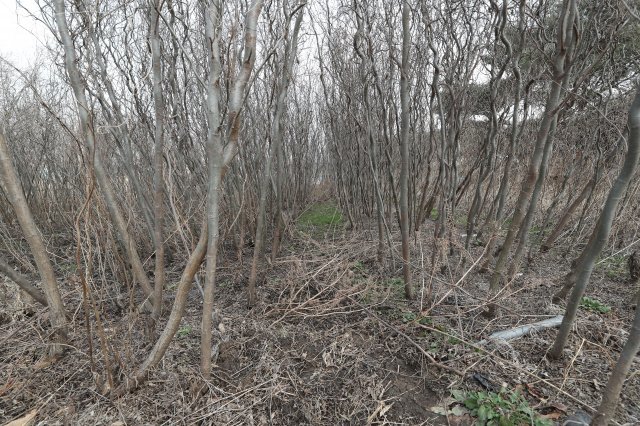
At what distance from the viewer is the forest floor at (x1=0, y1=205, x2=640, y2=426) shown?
6.20 feet

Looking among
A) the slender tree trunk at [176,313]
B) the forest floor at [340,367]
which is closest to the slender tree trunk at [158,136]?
the forest floor at [340,367]

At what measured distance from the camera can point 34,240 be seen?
206cm

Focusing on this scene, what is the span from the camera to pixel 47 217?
5.73m

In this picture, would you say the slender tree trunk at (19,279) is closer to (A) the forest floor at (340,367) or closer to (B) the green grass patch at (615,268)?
(A) the forest floor at (340,367)

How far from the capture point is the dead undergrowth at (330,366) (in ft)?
6.25

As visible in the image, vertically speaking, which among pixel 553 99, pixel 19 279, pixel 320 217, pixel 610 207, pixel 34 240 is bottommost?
pixel 320 217

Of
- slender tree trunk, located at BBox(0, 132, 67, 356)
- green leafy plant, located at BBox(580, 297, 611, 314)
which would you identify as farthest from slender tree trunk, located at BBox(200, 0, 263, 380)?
green leafy plant, located at BBox(580, 297, 611, 314)

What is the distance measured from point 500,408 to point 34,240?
299 centimetres

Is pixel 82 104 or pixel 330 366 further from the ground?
pixel 82 104

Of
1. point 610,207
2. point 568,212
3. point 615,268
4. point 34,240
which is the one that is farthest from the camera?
point 568,212

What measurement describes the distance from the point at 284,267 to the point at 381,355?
6.45ft

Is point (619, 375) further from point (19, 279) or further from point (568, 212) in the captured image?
point (19, 279)

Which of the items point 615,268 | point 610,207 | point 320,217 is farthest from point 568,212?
point 320,217

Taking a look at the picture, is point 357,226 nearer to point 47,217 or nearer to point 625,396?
point 625,396
